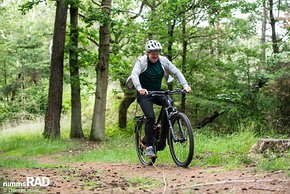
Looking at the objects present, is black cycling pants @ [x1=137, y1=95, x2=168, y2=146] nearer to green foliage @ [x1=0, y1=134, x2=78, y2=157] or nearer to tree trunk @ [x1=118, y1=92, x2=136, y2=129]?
green foliage @ [x1=0, y1=134, x2=78, y2=157]

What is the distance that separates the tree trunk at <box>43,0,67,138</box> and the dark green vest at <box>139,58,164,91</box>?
7.89 m

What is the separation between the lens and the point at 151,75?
7102 mm

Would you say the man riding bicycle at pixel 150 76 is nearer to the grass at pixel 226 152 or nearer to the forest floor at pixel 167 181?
the forest floor at pixel 167 181

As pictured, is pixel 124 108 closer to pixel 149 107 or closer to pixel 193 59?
pixel 193 59

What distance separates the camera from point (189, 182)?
207 inches

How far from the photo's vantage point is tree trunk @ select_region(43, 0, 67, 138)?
14.4 meters

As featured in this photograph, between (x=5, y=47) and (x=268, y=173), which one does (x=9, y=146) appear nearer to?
(x=268, y=173)

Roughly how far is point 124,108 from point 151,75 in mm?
13678

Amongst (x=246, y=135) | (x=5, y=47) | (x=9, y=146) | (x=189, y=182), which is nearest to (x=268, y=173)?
(x=189, y=182)

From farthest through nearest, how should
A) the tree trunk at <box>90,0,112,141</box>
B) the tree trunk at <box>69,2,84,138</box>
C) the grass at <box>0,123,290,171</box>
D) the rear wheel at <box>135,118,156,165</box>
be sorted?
the tree trunk at <box>69,2,84,138</box>, the tree trunk at <box>90,0,112,141</box>, the rear wheel at <box>135,118,156,165</box>, the grass at <box>0,123,290,171</box>

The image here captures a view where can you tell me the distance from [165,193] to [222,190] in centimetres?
61

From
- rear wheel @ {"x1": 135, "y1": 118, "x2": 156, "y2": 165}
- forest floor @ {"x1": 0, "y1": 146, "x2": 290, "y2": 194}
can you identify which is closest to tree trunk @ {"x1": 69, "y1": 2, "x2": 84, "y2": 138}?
rear wheel @ {"x1": 135, "y1": 118, "x2": 156, "y2": 165}

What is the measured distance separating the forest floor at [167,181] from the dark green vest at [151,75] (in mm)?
1408
